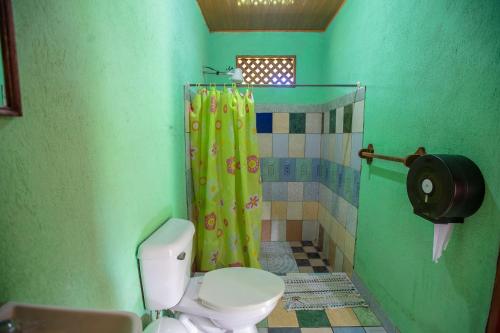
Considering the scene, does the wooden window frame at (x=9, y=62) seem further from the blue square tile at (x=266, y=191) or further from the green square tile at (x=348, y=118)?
the blue square tile at (x=266, y=191)

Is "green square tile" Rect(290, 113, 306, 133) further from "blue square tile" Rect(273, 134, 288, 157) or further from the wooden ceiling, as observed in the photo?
the wooden ceiling

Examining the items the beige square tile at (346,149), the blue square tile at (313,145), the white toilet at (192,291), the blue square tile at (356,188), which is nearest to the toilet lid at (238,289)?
the white toilet at (192,291)

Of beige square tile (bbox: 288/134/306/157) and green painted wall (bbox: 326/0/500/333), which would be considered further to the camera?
beige square tile (bbox: 288/134/306/157)

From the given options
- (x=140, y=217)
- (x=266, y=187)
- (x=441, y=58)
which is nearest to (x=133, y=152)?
(x=140, y=217)

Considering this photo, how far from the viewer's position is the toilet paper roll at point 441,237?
2.76 ft

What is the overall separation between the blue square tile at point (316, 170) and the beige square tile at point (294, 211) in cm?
31

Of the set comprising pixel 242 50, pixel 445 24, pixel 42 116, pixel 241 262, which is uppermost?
pixel 242 50

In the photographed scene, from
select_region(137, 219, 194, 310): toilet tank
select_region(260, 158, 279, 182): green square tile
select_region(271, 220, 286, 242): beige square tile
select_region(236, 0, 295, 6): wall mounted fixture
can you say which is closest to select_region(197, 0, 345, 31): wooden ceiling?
select_region(236, 0, 295, 6): wall mounted fixture

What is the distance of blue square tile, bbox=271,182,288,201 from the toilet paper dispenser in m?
1.71

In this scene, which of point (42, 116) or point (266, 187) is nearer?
point (42, 116)

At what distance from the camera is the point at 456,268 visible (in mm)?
856

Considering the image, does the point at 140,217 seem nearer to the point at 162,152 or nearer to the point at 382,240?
the point at 162,152

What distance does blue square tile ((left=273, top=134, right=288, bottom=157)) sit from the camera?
8.18 ft

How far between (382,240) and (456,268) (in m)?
0.48
